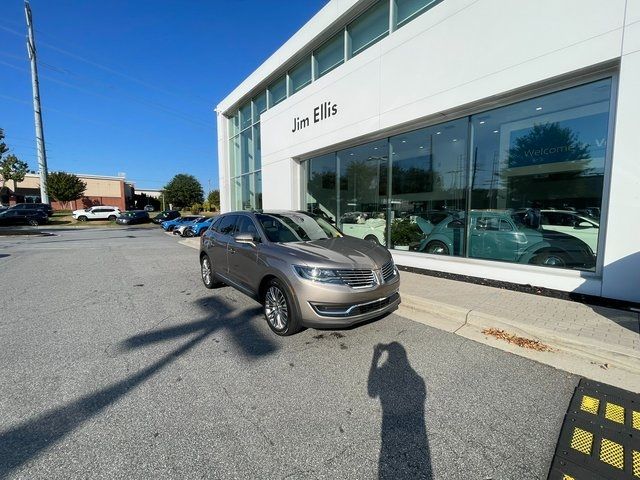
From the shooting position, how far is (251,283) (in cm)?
476

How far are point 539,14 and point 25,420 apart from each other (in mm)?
8716

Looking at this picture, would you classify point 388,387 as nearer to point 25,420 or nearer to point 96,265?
point 25,420

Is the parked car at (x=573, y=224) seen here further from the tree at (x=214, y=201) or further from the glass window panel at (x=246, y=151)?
the tree at (x=214, y=201)

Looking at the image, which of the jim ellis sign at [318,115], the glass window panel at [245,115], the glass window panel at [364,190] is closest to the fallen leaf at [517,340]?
the glass window panel at [364,190]

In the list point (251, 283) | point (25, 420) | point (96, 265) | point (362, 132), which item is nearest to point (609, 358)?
point (251, 283)

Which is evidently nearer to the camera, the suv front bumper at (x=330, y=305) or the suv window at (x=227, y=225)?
the suv front bumper at (x=330, y=305)

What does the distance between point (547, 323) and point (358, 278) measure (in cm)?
268

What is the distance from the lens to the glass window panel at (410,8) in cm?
763

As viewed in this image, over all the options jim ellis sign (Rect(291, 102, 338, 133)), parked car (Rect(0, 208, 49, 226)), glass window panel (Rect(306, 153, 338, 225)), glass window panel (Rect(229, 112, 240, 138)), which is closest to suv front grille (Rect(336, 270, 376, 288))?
glass window panel (Rect(306, 153, 338, 225))

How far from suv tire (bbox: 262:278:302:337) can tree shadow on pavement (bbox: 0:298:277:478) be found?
0.24 metres

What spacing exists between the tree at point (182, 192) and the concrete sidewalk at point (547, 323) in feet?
222

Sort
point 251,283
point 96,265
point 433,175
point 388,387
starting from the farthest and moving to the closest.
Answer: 1. point 96,265
2. point 433,175
3. point 251,283
4. point 388,387

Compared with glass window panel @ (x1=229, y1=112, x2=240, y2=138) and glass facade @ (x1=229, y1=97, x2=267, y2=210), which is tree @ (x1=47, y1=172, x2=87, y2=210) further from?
glass facade @ (x1=229, y1=97, x2=267, y2=210)

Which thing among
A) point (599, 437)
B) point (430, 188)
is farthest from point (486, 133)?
point (599, 437)
